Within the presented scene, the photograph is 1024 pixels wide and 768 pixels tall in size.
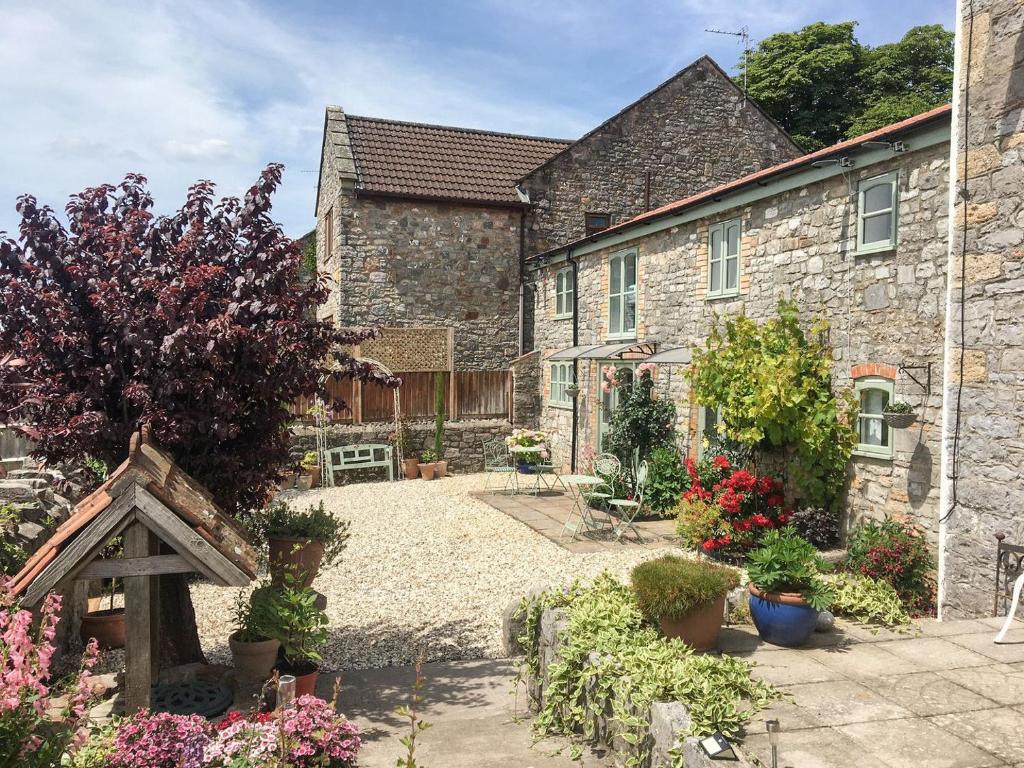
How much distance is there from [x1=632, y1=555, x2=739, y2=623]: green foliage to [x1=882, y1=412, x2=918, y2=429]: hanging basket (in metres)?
3.17

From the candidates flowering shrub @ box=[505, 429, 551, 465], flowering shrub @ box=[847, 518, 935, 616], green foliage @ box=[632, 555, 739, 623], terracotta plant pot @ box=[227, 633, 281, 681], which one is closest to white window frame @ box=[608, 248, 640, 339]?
flowering shrub @ box=[505, 429, 551, 465]

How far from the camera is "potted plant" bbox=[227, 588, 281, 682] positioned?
522 centimetres

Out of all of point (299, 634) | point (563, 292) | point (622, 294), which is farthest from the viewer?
point (563, 292)

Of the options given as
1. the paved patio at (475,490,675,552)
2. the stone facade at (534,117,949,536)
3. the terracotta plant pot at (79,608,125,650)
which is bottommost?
the paved patio at (475,490,675,552)

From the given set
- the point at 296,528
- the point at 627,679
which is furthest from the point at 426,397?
the point at 627,679

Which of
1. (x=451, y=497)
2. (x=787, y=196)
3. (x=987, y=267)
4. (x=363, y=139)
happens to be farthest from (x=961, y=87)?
(x=363, y=139)

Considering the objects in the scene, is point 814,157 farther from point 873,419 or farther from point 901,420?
point 901,420

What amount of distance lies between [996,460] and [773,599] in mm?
2722

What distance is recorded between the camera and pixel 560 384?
56.3 ft

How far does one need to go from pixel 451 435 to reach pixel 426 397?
1.07 metres

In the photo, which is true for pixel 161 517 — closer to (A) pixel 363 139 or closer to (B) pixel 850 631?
(B) pixel 850 631

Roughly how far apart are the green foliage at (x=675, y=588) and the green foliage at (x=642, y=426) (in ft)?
21.9

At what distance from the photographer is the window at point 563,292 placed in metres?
17.1

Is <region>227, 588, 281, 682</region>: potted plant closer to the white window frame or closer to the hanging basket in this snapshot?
the hanging basket
